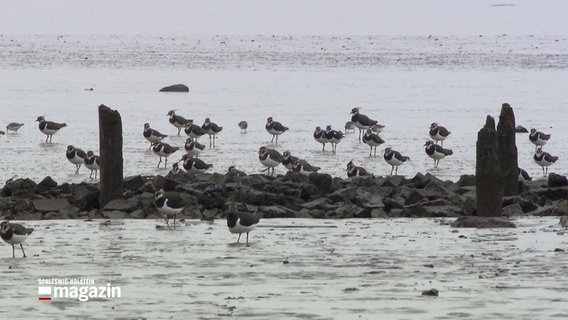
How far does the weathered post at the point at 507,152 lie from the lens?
20.7 m

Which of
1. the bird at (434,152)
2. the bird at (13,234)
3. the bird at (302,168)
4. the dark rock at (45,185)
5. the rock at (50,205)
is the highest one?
the bird at (434,152)

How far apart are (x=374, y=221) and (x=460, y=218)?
56.6 inches

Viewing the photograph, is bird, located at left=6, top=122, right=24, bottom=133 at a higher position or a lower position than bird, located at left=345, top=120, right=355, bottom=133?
lower

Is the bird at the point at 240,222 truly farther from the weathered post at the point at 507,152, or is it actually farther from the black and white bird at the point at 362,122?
the black and white bird at the point at 362,122

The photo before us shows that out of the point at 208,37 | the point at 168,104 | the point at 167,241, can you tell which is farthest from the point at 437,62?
the point at 167,241

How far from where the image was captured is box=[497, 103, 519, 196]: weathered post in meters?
20.7

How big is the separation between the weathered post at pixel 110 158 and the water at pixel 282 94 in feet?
12.8

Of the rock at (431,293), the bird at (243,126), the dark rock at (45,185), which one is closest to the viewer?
the rock at (431,293)

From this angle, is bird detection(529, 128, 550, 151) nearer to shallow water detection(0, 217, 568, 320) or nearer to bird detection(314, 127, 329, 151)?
bird detection(314, 127, 329, 151)

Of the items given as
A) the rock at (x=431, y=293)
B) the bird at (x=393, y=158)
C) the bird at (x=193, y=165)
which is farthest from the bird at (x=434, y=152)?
the rock at (x=431, y=293)

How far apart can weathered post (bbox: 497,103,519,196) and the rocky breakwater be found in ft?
0.87

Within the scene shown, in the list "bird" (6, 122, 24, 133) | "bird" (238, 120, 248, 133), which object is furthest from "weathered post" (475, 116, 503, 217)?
"bird" (6, 122, 24, 133)

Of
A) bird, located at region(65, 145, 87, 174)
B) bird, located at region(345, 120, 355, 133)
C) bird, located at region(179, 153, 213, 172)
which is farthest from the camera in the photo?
bird, located at region(345, 120, 355, 133)

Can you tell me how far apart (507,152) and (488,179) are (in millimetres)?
1520
